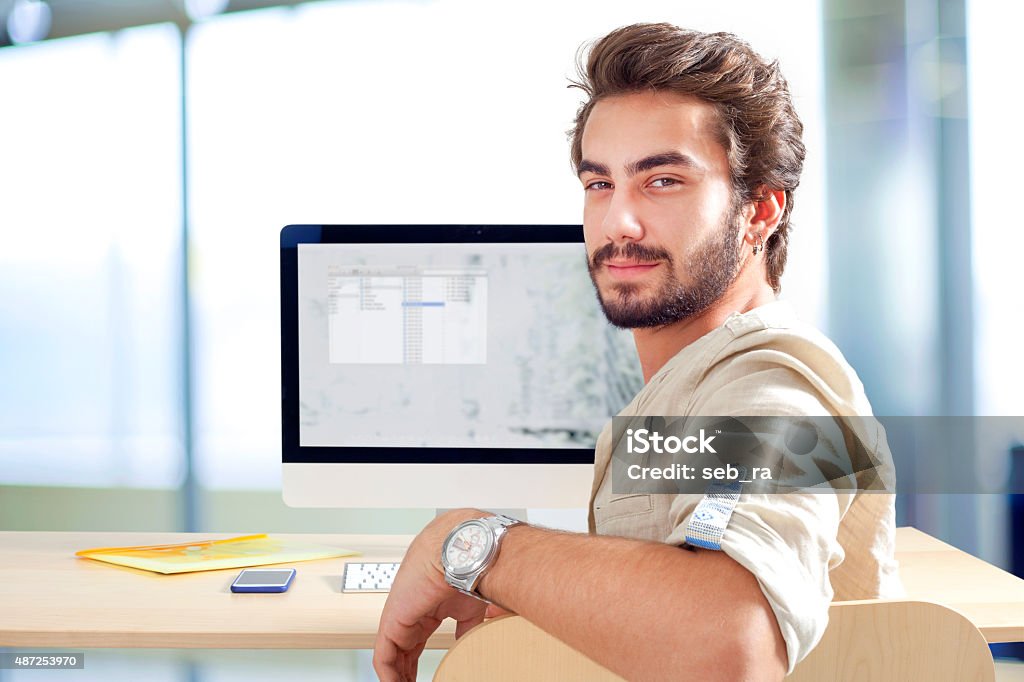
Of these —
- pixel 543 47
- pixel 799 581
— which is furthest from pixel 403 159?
pixel 799 581

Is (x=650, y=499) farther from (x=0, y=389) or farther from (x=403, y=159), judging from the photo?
(x=0, y=389)

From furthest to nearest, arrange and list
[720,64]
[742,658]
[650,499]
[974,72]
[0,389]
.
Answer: [0,389] < [974,72] < [720,64] < [650,499] < [742,658]

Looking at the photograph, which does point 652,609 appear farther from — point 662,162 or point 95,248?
point 95,248

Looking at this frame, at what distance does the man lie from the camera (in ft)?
2.20

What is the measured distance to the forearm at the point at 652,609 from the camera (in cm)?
66

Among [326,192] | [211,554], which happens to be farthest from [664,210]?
[326,192]

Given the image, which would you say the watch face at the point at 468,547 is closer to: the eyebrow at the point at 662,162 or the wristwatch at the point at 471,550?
the wristwatch at the point at 471,550

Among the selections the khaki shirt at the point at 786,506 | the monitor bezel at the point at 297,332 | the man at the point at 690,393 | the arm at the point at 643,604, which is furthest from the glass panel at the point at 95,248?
the arm at the point at 643,604

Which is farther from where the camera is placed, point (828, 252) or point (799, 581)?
point (828, 252)

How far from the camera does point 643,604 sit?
69cm

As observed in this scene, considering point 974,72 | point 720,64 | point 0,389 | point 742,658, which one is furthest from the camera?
point 0,389

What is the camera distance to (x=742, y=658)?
646 mm

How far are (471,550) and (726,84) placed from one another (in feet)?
2.39

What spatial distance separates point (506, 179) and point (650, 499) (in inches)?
67.8
